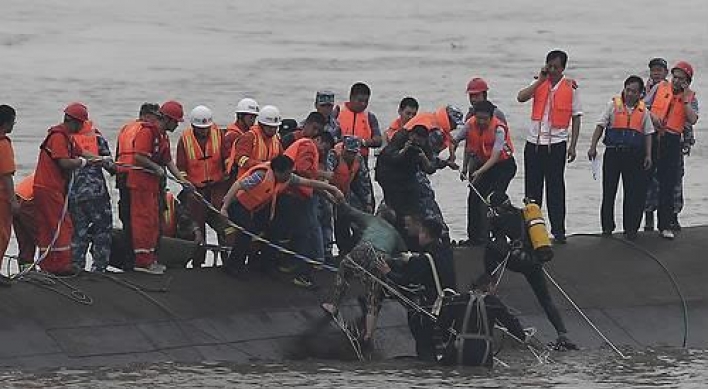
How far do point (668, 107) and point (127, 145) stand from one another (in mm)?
7191

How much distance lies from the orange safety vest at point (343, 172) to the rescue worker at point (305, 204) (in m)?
0.42

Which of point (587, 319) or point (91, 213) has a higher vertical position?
point (91, 213)

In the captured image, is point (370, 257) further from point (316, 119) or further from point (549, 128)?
point (549, 128)

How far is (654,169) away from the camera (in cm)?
2317

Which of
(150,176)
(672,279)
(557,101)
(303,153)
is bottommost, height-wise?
(672,279)

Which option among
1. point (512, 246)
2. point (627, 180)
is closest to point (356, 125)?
point (512, 246)

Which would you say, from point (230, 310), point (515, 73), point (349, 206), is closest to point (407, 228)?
point (349, 206)

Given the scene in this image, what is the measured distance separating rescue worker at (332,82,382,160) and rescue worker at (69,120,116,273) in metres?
3.67

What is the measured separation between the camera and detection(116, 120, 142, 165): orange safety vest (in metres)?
19.2

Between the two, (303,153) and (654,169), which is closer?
(303,153)

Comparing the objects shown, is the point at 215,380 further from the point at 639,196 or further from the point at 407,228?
the point at 639,196

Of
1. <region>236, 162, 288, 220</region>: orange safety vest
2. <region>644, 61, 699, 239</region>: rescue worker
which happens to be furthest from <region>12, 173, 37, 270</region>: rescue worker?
<region>644, 61, 699, 239</region>: rescue worker

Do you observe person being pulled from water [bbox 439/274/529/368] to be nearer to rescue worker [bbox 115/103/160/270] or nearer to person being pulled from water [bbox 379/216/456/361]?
person being pulled from water [bbox 379/216/456/361]

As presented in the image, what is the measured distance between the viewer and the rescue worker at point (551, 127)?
2186 centimetres
